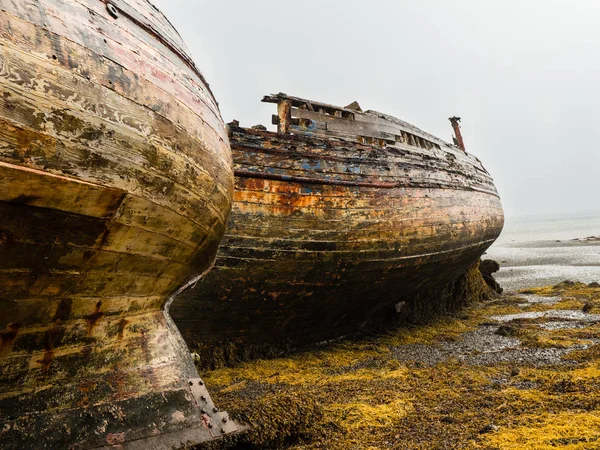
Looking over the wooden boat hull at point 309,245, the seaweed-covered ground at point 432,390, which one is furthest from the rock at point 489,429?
the wooden boat hull at point 309,245

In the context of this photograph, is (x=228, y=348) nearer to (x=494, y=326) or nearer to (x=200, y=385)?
(x=200, y=385)

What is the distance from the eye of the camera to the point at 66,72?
1.47m

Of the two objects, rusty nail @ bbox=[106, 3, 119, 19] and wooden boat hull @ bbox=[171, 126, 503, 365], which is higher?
rusty nail @ bbox=[106, 3, 119, 19]

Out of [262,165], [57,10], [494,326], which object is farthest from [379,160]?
[57,10]

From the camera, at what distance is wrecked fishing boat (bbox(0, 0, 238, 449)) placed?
4.64 ft

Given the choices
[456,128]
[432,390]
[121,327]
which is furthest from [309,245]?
[456,128]

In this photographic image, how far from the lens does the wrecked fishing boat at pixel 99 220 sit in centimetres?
141

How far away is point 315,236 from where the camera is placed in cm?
461

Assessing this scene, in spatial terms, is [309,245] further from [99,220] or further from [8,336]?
[8,336]

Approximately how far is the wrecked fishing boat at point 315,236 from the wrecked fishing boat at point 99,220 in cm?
194

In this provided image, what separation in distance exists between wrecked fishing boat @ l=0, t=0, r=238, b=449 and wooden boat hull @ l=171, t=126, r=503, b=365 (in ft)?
6.29

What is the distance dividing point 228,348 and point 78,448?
3.01 m

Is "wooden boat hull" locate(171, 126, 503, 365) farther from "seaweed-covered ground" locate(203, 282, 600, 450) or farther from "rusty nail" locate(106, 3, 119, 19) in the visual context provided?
"rusty nail" locate(106, 3, 119, 19)

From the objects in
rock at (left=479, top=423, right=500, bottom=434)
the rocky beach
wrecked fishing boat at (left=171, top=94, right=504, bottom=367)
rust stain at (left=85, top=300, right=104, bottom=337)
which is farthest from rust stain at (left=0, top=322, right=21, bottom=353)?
rock at (left=479, top=423, right=500, bottom=434)
